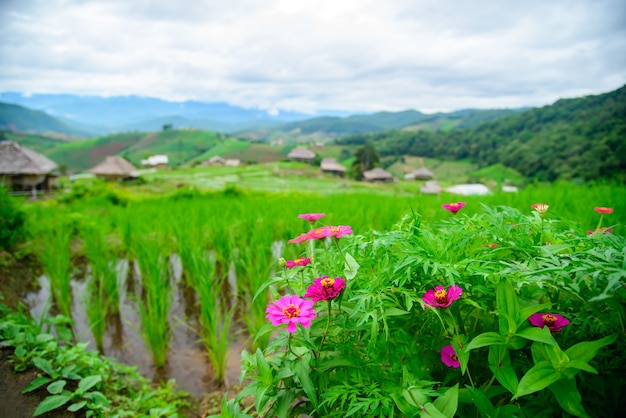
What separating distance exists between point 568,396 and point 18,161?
109 ft

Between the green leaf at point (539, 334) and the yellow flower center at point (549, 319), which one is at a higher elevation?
the green leaf at point (539, 334)

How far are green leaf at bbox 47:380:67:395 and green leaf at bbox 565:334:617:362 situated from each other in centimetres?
229

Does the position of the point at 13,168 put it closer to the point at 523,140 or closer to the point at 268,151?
the point at 523,140

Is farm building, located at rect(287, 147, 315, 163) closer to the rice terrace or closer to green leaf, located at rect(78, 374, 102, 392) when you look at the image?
the rice terrace

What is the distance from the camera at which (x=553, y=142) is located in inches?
1298

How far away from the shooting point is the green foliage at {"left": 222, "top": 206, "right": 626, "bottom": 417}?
905 mm

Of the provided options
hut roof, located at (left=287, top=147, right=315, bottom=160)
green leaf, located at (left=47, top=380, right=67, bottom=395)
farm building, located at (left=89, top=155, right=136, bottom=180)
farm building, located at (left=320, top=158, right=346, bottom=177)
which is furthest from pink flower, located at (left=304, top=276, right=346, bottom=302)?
hut roof, located at (left=287, top=147, right=315, bottom=160)

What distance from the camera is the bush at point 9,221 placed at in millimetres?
4789

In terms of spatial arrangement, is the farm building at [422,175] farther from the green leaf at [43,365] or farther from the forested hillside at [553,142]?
the green leaf at [43,365]

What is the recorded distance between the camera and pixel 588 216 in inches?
152

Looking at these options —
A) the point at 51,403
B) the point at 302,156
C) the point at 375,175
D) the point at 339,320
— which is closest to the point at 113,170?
the point at 375,175

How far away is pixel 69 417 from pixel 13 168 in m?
30.6

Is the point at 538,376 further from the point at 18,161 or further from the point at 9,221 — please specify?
the point at 18,161

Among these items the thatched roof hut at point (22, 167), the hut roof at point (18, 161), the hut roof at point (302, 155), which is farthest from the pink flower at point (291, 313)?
the hut roof at point (302, 155)
